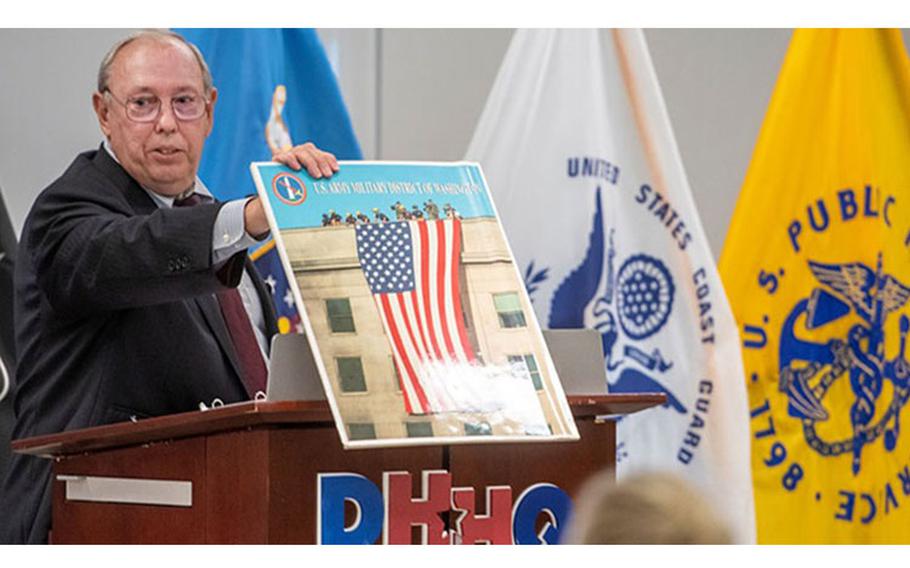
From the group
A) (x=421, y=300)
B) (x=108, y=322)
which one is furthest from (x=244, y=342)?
(x=421, y=300)

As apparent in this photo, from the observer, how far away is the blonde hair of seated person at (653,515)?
1.40m

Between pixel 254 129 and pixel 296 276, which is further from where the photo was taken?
pixel 254 129

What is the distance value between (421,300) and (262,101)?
196cm

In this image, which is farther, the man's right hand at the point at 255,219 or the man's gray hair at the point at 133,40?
the man's gray hair at the point at 133,40

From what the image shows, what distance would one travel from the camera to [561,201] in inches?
167

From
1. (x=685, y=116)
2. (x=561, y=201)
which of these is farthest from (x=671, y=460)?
(x=685, y=116)

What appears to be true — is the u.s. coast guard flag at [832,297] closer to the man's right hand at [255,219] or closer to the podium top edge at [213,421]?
the podium top edge at [213,421]

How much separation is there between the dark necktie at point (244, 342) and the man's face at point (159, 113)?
23 centimetres

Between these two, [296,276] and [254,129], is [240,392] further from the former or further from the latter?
[254,129]

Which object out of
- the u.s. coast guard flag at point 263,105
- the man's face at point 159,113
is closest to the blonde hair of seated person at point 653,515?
the man's face at point 159,113

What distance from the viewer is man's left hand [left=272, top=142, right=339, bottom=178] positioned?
7.38 feet

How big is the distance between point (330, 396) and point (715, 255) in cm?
301

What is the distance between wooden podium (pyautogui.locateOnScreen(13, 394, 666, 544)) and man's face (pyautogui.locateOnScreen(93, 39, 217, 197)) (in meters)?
0.53

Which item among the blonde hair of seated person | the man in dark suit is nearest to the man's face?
the man in dark suit
